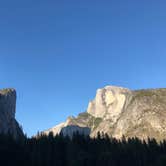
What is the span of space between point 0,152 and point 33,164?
2107 cm

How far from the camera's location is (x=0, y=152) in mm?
197125

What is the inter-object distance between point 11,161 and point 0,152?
10.7 meters

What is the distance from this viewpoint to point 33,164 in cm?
19562

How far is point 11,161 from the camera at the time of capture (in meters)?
191

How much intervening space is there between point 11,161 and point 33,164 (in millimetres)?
13189
